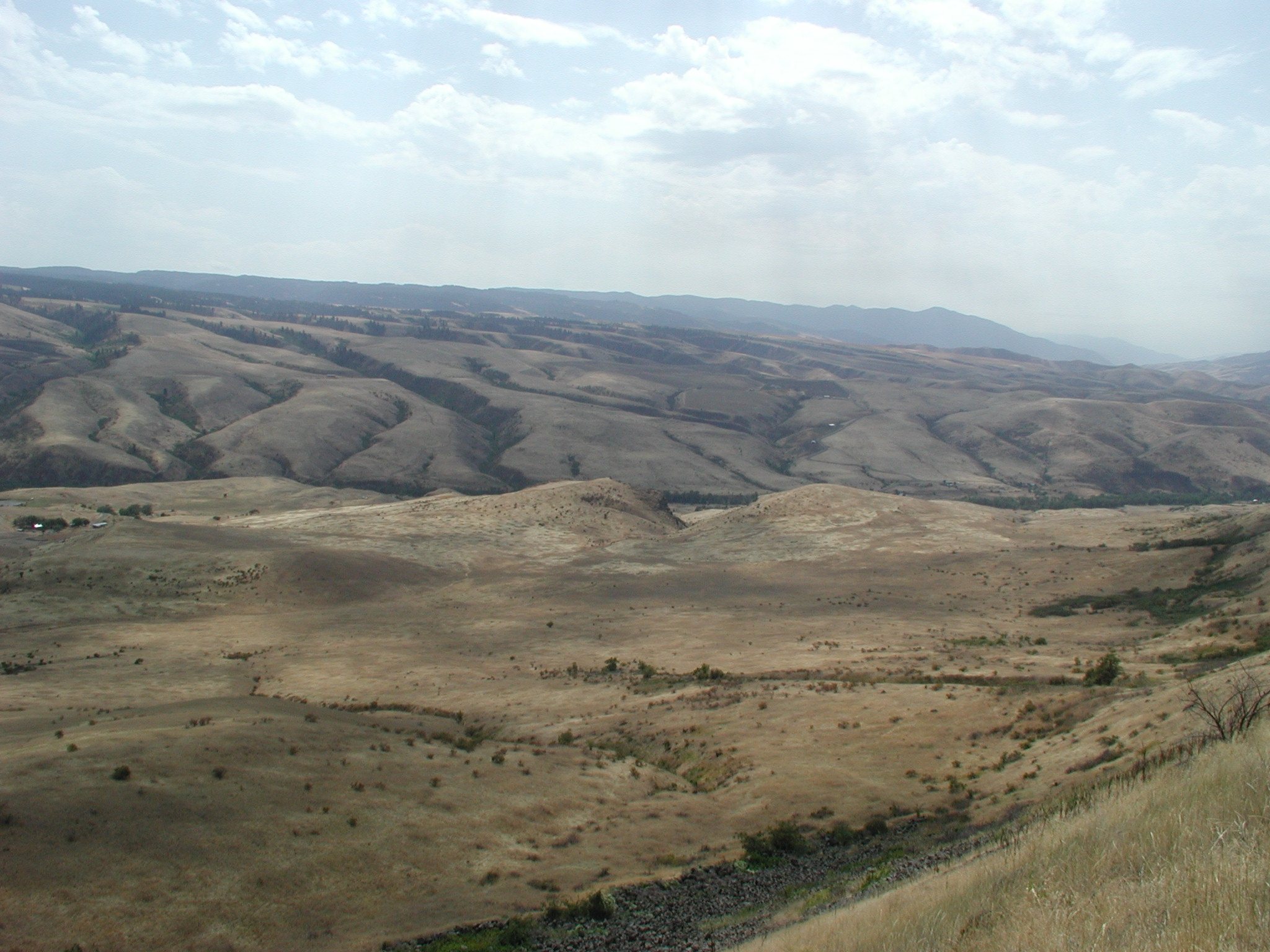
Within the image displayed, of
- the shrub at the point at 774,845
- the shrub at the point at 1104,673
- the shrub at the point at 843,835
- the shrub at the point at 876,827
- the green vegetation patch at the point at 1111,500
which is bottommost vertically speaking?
the green vegetation patch at the point at 1111,500

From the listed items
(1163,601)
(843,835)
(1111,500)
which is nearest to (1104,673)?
(843,835)

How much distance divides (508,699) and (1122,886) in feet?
114

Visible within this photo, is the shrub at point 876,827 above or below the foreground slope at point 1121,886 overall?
below

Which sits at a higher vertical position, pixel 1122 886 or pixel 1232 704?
pixel 1122 886

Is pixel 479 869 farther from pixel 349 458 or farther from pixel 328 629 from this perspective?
pixel 349 458

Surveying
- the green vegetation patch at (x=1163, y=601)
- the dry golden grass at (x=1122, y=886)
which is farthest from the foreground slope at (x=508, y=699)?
the dry golden grass at (x=1122, y=886)

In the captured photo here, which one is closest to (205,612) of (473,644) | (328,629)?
(328,629)

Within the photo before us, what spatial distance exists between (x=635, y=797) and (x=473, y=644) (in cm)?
3082

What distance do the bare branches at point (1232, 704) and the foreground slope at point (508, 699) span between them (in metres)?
1.17

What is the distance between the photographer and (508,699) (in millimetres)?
40375

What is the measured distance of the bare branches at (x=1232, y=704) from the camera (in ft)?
47.8

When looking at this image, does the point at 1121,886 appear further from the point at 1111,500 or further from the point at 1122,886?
the point at 1111,500

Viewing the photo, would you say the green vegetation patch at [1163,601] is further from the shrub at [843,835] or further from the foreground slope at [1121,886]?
the foreground slope at [1121,886]

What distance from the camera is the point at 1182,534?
73.3 m
